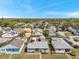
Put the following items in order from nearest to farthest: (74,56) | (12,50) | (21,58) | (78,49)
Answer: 1. (21,58)
2. (74,56)
3. (12,50)
4. (78,49)

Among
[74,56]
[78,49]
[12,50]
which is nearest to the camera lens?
[74,56]

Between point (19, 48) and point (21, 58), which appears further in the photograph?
point (19, 48)

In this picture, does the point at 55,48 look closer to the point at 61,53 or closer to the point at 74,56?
the point at 61,53

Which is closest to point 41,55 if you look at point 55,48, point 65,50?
point 55,48

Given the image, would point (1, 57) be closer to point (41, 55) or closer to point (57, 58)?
point (41, 55)

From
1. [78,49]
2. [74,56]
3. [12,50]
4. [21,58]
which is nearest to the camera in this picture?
[21,58]

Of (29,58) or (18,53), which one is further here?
(18,53)

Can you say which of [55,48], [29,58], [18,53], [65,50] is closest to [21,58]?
[29,58]
